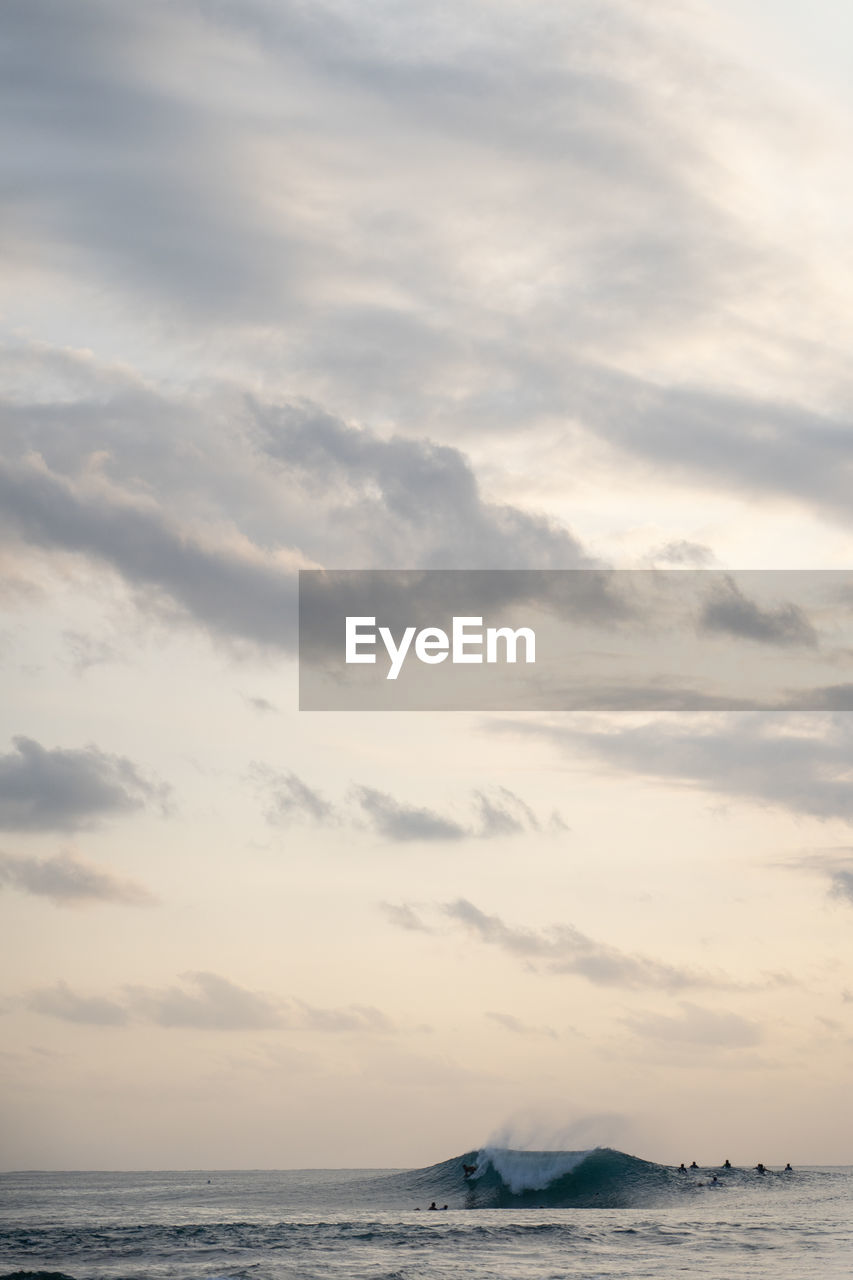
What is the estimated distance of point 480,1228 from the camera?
6888 centimetres

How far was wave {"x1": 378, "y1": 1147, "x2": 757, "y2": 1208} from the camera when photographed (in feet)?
290

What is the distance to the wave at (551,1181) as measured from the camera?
8850 cm

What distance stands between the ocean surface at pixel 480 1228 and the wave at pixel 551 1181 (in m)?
0.19

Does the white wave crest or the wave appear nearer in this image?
the wave

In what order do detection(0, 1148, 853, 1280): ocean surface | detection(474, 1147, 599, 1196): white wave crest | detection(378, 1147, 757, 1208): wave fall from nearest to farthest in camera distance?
detection(0, 1148, 853, 1280): ocean surface < detection(378, 1147, 757, 1208): wave < detection(474, 1147, 599, 1196): white wave crest

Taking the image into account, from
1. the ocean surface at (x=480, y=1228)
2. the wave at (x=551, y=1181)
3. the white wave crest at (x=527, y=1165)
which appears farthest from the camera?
the white wave crest at (x=527, y=1165)

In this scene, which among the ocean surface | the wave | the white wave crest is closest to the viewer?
the ocean surface

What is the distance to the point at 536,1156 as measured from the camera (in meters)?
99.4

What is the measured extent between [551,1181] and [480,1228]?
26.5 m

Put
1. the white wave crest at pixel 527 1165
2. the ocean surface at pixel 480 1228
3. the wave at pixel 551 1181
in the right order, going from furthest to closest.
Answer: the white wave crest at pixel 527 1165 → the wave at pixel 551 1181 → the ocean surface at pixel 480 1228

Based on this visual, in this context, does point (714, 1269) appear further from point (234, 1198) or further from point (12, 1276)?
point (234, 1198)

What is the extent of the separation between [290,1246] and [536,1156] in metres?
44.0

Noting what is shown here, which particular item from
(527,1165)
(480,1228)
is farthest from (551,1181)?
(480,1228)

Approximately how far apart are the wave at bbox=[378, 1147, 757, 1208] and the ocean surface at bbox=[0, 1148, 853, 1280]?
19 centimetres
